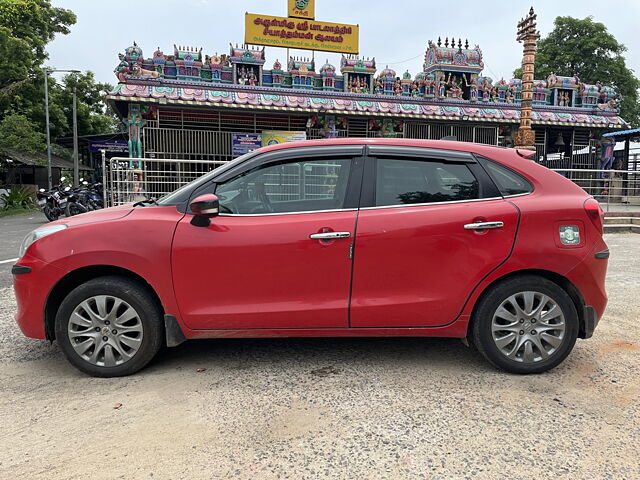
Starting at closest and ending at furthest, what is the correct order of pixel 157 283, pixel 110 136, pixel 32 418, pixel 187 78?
pixel 32 418
pixel 157 283
pixel 187 78
pixel 110 136

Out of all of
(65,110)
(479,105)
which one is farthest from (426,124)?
(65,110)

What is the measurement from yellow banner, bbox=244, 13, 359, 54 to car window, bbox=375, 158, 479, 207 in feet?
49.5

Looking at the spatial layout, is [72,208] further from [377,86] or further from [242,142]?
[377,86]

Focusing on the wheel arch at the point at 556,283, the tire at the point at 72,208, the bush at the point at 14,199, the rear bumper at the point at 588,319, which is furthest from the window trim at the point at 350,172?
the bush at the point at 14,199

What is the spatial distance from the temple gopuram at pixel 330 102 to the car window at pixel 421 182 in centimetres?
1227

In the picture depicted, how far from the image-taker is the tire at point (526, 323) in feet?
10.4

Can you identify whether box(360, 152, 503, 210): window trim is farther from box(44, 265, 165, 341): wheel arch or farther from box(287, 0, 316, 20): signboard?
box(287, 0, 316, 20): signboard

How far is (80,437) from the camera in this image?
8.23ft

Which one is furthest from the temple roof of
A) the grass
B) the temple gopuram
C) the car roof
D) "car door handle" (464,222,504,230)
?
"car door handle" (464,222,504,230)

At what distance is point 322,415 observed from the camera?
2.71 meters

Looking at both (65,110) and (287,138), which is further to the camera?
(65,110)

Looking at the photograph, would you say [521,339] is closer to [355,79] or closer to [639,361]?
[639,361]

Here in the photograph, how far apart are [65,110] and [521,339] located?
3714 cm

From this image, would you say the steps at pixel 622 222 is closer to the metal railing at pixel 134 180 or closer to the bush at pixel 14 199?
the metal railing at pixel 134 180
